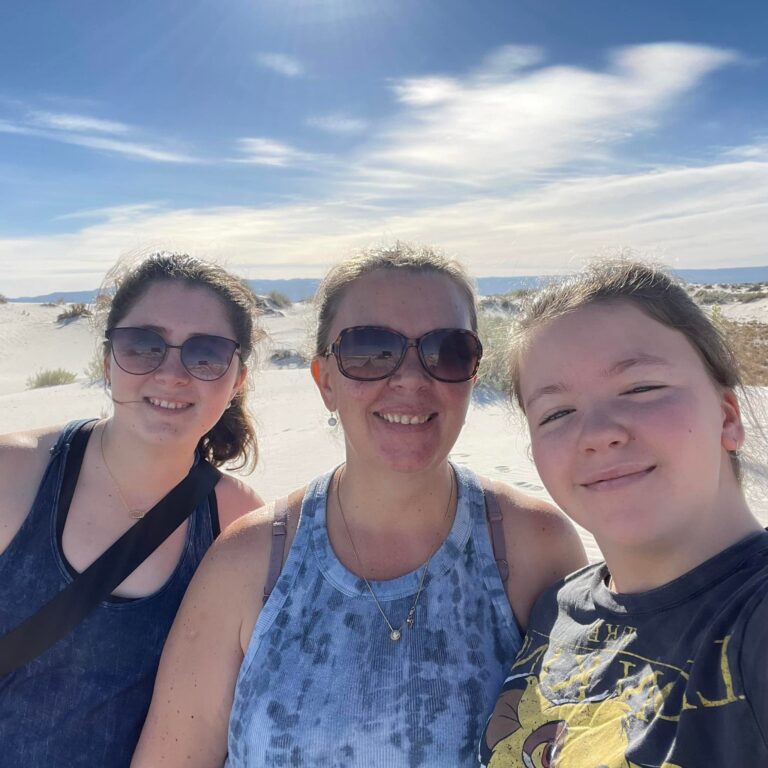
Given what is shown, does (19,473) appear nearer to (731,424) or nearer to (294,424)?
(731,424)

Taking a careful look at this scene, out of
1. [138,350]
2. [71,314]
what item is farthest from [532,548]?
[71,314]

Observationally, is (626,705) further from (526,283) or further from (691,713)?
(526,283)

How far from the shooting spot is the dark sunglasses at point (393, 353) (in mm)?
2018

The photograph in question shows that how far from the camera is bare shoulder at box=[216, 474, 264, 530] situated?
103 inches

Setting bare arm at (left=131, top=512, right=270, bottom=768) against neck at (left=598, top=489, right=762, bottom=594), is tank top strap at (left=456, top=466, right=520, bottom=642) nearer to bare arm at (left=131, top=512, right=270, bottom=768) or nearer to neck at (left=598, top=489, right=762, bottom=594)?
neck at (left=598, top=489, right=762, bottom=594)

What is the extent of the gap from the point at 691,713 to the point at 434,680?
2.15ft

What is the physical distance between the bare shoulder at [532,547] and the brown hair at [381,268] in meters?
0.62

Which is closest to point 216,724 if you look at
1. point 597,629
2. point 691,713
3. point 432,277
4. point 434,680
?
point 434,680

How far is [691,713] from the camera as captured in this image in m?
1.20

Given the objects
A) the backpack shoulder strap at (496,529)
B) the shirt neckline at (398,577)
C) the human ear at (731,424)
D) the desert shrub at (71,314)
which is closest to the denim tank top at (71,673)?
the shirt neckline at (398,577)

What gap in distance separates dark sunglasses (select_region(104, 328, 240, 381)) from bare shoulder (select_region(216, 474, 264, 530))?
44 cm

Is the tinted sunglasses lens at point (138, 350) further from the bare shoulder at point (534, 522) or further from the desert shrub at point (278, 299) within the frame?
the desert shrub at point (278, 299)

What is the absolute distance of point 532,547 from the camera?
77.3 inches

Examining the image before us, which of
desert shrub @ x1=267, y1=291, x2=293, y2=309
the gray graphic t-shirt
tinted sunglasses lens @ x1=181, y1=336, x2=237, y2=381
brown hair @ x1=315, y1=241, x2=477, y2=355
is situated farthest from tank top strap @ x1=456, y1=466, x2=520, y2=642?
desert shrub @ x1=267, y1=291, x2=293, y2=309
